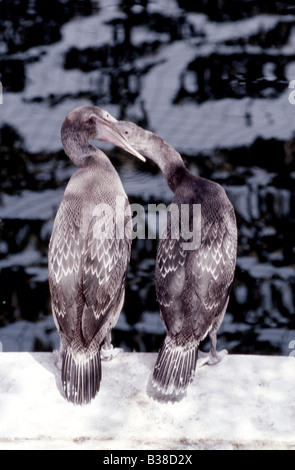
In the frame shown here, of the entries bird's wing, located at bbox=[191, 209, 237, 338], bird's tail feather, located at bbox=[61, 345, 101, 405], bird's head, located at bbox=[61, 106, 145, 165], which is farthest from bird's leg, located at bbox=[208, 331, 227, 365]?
bird's head, located at bbox=[61, 106, 145, 165]

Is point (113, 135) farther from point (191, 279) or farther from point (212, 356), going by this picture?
point (212, 356)

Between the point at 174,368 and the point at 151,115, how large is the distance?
3.36 ft

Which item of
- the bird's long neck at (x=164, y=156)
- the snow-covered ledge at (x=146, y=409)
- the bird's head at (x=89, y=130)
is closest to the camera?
the snow-covered ledge at (x=146, y=409)

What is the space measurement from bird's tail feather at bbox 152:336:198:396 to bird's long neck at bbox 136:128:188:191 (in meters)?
0.62

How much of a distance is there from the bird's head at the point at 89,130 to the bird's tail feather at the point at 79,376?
76 cm

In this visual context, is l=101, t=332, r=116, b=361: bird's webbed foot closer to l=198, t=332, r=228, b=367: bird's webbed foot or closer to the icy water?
the icy water

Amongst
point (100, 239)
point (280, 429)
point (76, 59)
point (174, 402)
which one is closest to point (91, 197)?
point (100, 239)

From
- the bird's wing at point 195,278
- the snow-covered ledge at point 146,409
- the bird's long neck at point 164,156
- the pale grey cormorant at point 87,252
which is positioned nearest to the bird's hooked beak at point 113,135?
the pale grey cormorant at point 87,252

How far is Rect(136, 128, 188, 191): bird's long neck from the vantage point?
8.11ft

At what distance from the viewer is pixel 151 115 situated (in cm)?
259

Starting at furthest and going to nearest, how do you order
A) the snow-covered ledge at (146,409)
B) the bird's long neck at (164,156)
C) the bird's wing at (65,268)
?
the bird's long neck at (164,156)
the bird's wing at (65,268)
the snow-covered ledge at (146,409)

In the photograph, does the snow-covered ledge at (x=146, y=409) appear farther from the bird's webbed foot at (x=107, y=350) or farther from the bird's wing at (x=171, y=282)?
the bird's wing at (x=171, y=282)

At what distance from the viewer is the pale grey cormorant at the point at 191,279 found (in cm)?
224

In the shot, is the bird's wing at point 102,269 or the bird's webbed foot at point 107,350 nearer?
the bird's wing at point 102,269
